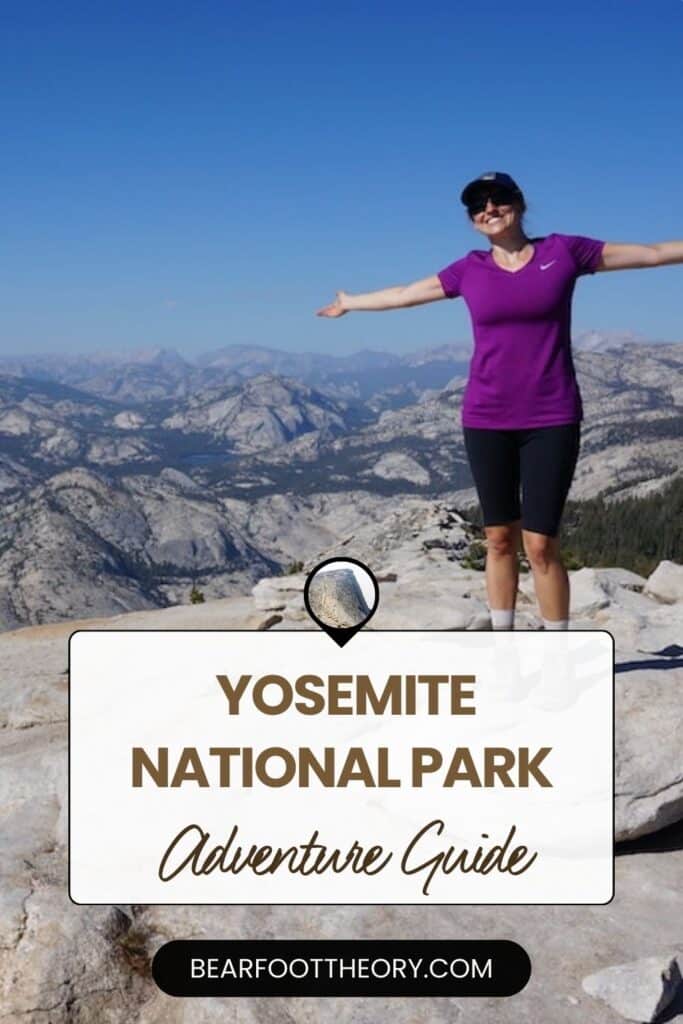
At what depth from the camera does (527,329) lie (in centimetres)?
829

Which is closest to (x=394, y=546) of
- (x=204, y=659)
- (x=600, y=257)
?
(x=204, y=659)

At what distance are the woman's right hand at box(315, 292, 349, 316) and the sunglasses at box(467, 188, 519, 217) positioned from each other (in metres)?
1.90

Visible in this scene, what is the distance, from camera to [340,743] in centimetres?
866

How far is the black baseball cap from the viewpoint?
8133 millimetres

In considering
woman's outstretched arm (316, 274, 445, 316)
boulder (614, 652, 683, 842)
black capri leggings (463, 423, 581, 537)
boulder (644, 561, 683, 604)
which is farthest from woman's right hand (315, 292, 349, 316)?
boulder (644, 561, 683, 604)

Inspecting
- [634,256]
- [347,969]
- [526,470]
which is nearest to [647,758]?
[526,470]

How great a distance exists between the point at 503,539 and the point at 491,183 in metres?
3.56

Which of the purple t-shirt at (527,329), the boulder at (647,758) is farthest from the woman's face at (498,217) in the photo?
the boulder at (647,758)

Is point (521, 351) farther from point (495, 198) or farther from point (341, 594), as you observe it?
point (341, 594)

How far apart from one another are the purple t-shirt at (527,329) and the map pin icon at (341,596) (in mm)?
2008

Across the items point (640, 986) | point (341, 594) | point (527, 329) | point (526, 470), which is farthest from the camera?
point (526, 470)

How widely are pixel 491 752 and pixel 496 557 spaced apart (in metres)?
2.24

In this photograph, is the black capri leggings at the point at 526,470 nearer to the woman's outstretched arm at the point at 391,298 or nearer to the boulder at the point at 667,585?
the woman's outstretched arm at the point at 391,298

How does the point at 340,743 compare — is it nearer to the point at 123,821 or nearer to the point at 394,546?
the point at 123,821
